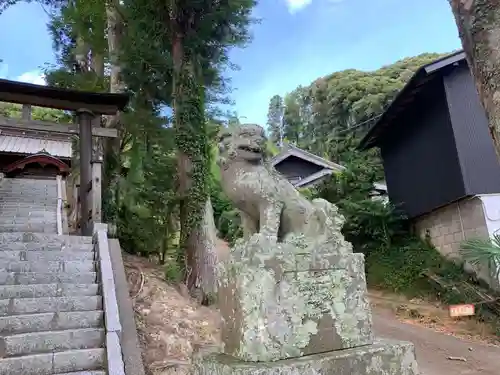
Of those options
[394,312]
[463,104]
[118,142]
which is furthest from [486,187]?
[118,142]

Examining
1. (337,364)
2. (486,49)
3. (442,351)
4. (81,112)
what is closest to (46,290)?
(337,364)

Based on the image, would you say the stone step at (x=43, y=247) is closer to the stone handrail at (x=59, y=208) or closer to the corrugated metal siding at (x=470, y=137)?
the stone handrail at (x=59, y=208)

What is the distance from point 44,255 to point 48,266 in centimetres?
34

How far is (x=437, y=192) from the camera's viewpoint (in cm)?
1112

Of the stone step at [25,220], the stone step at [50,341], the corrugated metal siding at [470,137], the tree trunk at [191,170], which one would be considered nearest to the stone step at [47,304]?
the stone step at [50,341]

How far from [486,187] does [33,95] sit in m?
11.1

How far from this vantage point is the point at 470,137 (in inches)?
392

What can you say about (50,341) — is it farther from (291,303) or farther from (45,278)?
(291,303)

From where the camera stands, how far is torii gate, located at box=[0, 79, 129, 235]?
841 cm

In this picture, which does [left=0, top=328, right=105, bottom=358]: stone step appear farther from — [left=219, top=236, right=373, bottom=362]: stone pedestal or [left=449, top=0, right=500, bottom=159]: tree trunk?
[left=449, top=0, right=500, bottom=159]: tree trunk

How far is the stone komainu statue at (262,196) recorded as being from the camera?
2.58m

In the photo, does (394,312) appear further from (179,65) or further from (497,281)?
(179,65)

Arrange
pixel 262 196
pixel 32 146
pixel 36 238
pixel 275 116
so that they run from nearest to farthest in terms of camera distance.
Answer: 1. pixel 262 196
2. pixel 36 238
3. pixel 32 146
4. pixel 275 116

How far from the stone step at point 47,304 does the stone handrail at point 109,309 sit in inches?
7.5
